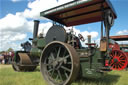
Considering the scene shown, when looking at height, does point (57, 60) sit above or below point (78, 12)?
below

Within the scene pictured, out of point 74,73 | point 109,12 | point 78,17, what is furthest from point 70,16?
point 74,73

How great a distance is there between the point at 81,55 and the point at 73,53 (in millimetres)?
560

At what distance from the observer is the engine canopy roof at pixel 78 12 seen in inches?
137

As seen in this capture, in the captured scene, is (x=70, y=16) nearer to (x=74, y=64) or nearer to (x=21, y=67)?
(x=74, y=64)

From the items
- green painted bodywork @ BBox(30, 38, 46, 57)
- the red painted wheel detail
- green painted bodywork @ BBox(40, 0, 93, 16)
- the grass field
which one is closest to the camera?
green painted bodywork @ BBox(40, 0, 93, 16)

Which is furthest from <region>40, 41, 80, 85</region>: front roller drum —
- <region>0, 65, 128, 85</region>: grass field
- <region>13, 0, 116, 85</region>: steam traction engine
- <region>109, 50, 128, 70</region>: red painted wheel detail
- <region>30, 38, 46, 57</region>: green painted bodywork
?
<region>109, 50, 128, 70</region>: red painted wheel detail

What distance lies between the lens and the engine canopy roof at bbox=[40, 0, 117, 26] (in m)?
3.49

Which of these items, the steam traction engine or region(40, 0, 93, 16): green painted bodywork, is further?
region(40, 0, 93, 16): green painted bodywork

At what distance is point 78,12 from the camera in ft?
14.3

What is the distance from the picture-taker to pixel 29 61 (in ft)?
21.0

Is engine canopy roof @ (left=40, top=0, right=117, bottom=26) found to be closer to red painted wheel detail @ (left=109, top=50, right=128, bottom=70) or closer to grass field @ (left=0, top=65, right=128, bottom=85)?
grass field @ (left=0, top=65, right=128, bottom=85)

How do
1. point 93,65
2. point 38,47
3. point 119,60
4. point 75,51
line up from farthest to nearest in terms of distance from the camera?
1. point 119,60
2. point 38,47
3. point 93,65
4. point 75,51

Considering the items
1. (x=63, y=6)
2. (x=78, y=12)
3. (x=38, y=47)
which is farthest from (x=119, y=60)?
(x=63, y=6)

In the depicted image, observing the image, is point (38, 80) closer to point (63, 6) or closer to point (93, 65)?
point (93, 65)
